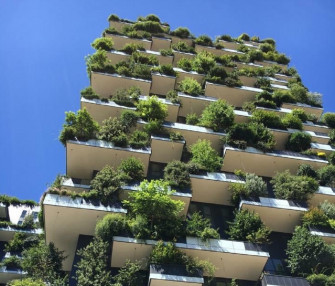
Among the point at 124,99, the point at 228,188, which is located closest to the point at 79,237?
the point at 228,188

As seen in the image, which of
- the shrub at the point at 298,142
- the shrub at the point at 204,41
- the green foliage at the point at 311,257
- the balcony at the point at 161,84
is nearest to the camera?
the green foliage at the point at 311,257

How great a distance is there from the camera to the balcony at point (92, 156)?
2567 centimetres

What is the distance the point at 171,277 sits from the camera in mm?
19156

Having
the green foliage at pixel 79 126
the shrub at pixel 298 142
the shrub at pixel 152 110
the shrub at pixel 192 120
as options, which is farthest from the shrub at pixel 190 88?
the green foliage at pixel 79 126

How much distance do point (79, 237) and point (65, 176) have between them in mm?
4373

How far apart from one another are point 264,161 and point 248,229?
7484 millimetres

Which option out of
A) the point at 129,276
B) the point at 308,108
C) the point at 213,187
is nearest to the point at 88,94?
the point at 213,187

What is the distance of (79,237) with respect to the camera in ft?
75.5

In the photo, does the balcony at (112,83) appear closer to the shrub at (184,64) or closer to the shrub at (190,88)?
the shrub at (190,88)

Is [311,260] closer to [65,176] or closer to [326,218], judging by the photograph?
[326,218]

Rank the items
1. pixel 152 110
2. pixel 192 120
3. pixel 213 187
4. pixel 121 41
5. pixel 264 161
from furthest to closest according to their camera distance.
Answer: pixel 121 41
pixel 192 120
pixel 152 110
pixel 264 161
pixel 213 187

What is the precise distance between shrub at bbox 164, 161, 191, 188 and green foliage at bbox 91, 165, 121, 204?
3353 millimetres

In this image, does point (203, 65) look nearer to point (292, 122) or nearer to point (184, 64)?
point (184, 64)

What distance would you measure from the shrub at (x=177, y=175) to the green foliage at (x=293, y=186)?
6460 millimetres
